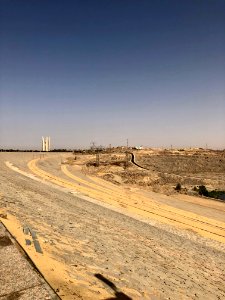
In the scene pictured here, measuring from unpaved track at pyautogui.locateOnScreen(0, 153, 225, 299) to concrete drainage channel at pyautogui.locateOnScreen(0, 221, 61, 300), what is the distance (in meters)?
0.84

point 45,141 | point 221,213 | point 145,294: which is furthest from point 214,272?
point 45,141

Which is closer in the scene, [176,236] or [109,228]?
[109,228]

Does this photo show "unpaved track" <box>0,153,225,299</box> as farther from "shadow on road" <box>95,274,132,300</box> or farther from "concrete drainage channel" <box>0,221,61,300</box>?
"concrete drainage channel" <box>0,221,61,300</box>

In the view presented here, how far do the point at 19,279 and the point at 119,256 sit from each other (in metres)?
5.97

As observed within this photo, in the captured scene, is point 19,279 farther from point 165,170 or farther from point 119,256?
point 165,170

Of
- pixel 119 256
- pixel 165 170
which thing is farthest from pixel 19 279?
pixel 165 170

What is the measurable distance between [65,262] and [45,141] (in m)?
96.5

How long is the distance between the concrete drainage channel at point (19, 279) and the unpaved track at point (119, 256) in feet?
2.76

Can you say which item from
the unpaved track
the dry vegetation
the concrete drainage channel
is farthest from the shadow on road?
the dry vegetation

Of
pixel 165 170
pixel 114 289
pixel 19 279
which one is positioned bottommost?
pixel 165 170

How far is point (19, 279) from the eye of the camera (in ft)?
18.5

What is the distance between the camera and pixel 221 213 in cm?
2652

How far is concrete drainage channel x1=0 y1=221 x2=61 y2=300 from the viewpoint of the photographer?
5.11m

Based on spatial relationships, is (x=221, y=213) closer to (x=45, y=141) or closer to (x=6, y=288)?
(x=6, y=288)
